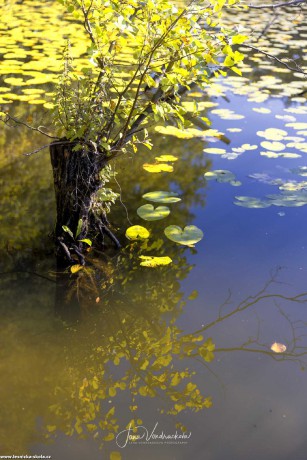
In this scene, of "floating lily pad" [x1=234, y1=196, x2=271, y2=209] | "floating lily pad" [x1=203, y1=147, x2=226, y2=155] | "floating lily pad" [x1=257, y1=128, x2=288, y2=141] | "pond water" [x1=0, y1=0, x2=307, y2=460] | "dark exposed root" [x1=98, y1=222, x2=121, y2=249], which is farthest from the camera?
"floating lily pad" [x1=257, y1=128, x2=288, y2=141]

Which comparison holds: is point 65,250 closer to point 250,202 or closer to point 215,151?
point 250,202

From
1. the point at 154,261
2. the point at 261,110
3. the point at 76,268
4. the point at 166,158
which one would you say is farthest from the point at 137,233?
the point at 261,110

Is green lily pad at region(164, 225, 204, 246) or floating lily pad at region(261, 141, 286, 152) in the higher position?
green lily pad at region(164, 225, 204, 246)

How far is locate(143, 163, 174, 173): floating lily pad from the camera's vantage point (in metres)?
2.93

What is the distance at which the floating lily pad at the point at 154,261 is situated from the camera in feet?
6.97

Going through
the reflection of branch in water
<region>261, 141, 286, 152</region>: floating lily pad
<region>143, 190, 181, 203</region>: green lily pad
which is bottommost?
<region>261, 141, 286, 152</region>: floating lily pad

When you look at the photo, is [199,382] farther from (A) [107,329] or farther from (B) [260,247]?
(B) [260,247]

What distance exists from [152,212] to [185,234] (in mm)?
231

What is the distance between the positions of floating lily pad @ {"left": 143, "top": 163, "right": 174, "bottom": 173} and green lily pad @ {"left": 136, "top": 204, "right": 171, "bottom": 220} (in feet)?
1.44

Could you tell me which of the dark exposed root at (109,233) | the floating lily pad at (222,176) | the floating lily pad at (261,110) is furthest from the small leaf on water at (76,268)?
the floating lily pad at (261,110)

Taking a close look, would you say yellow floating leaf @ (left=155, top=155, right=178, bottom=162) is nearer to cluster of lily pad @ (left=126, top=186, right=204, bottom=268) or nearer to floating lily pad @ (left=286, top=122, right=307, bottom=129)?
cluster of lily pad @ (left=126, top=186, right=204, bottom=268)

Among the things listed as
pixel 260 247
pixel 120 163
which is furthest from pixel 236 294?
pixel 120 163

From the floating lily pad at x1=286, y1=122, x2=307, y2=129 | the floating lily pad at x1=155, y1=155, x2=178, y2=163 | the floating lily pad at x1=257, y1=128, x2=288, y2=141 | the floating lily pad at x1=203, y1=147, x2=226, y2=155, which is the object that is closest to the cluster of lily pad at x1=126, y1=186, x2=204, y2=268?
the floating lily pad at x1=155, y1=155, x2=178, y2=163

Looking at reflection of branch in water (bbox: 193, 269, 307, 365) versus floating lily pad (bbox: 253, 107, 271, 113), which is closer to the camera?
reflection of branch in water (bbox: 193, 269, 307, 365)
